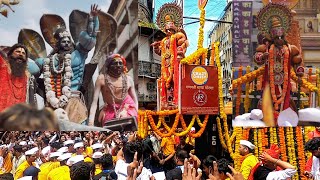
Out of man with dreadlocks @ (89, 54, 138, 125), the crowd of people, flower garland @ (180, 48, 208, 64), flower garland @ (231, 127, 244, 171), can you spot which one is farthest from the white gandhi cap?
man with dreadlocks @ (89, 54, 138, 125)

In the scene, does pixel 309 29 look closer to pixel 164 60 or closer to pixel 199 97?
pixel 199 97

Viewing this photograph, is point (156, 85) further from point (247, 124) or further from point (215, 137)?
point (247, 124)

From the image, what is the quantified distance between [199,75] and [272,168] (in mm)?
2090

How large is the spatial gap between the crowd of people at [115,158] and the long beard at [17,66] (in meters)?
0.86

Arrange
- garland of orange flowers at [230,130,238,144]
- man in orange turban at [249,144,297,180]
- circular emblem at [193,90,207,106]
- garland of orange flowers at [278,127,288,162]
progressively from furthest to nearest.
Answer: circular emblem at [193,90,207,106], garland of orange flowers at [230,130,238,144], garland of orange flowers at [278,127,288,162], man in orange turban at [249,144,297,180]

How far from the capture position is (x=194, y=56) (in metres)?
6.04

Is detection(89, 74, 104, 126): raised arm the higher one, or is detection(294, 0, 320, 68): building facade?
detection(294, 0, 320, 68): building facade

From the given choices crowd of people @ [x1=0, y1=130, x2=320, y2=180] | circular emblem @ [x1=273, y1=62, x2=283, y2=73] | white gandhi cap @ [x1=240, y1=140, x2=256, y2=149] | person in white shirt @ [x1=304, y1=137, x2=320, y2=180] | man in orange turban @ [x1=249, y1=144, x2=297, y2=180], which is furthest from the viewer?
circular emblem @ [x1=273, y1=62, x2=283, y2=73]

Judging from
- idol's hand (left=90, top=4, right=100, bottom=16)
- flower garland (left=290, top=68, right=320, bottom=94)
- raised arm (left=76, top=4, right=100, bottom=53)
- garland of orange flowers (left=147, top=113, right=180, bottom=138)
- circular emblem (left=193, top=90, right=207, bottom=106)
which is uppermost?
idol's hand (left=90, top=4, right=100, bottom=16)

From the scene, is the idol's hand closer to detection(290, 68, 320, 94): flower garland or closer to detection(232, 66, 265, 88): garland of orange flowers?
detection(232, 66, 265, 88): garland of orange flowers

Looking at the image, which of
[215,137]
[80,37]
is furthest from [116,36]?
[215,137]

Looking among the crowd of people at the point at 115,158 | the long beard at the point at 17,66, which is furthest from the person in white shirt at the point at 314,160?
the long beard at the point at 17,66

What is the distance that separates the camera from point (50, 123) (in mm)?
5641

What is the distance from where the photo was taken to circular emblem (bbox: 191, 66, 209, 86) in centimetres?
593
